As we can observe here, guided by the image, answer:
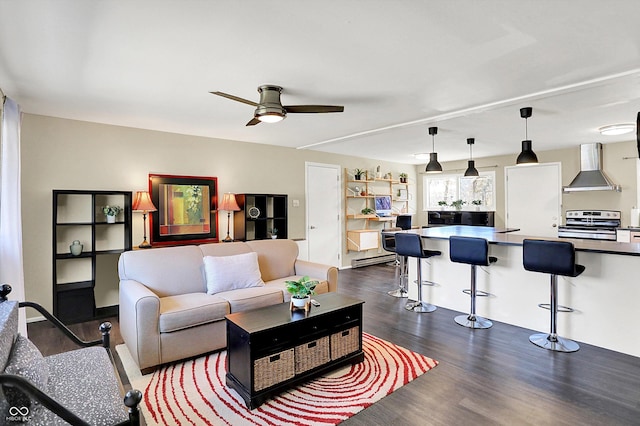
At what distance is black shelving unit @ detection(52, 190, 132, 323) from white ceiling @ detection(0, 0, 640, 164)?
1020mm

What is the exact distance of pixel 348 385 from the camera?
2508 mm

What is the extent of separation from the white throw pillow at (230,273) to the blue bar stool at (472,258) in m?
2.22

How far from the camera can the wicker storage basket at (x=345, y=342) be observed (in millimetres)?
2686

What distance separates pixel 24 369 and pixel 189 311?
55.8 inches

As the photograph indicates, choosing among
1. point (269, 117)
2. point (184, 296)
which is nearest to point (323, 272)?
point (184, 296)

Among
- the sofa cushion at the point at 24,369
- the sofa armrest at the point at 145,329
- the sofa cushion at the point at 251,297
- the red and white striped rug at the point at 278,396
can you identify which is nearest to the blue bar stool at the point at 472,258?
the red and white striped rug at the point at 278,396

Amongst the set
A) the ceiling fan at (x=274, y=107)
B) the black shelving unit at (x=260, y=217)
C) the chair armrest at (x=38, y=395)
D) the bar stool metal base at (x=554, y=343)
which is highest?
the ceiling fan at (x=274, y=107)

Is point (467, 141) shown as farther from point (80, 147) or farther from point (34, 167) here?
point (34, 167)

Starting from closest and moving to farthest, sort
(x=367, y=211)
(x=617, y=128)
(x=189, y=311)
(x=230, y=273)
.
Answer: (x=189, y=311), (x=230, y=273), (x=617, y=128), (x=367, y=211)

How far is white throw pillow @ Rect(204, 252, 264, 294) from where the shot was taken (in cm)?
343

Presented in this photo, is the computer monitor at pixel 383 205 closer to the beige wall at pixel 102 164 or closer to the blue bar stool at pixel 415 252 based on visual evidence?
the beige wall at pixel 102 164

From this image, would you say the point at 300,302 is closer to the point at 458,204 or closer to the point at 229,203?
the point at 229,203

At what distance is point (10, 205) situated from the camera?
303cm

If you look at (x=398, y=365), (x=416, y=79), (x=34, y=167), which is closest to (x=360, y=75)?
(x=416, y=79)
